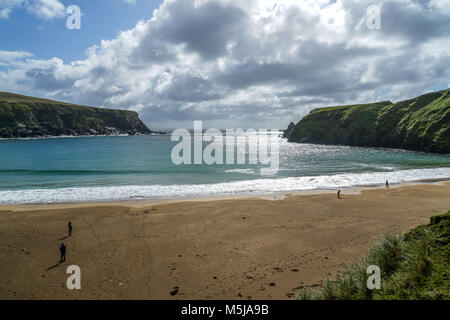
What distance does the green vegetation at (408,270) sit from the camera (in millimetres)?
6012

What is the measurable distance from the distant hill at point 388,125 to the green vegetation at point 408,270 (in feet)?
280

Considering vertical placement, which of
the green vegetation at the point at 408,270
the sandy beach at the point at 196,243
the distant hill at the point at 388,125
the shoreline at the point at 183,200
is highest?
the distant hill at the point at 388,125

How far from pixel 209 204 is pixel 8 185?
3109 centimetres

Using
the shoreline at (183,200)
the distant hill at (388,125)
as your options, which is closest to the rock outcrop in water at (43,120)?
the distant hill at (388,125)

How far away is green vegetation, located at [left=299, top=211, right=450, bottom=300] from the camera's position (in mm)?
6012

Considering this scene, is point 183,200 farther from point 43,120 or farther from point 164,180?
point 43,120

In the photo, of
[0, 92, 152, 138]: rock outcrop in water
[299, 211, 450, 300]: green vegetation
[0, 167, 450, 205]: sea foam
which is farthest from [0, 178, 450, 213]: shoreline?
[0, 92, 152, 138]: rock outcrop in water

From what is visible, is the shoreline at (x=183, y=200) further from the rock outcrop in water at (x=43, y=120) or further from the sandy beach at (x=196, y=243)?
the rock outcrop in water at (x=43, y=120)

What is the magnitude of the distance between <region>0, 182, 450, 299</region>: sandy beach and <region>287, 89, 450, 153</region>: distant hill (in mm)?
65277

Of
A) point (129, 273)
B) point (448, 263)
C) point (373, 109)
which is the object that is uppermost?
point (373, 109)

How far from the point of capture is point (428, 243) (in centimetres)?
746

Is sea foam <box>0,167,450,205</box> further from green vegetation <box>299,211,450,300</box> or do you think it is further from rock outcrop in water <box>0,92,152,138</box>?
rock outcrop in water <box>0,92,152,138</box>
